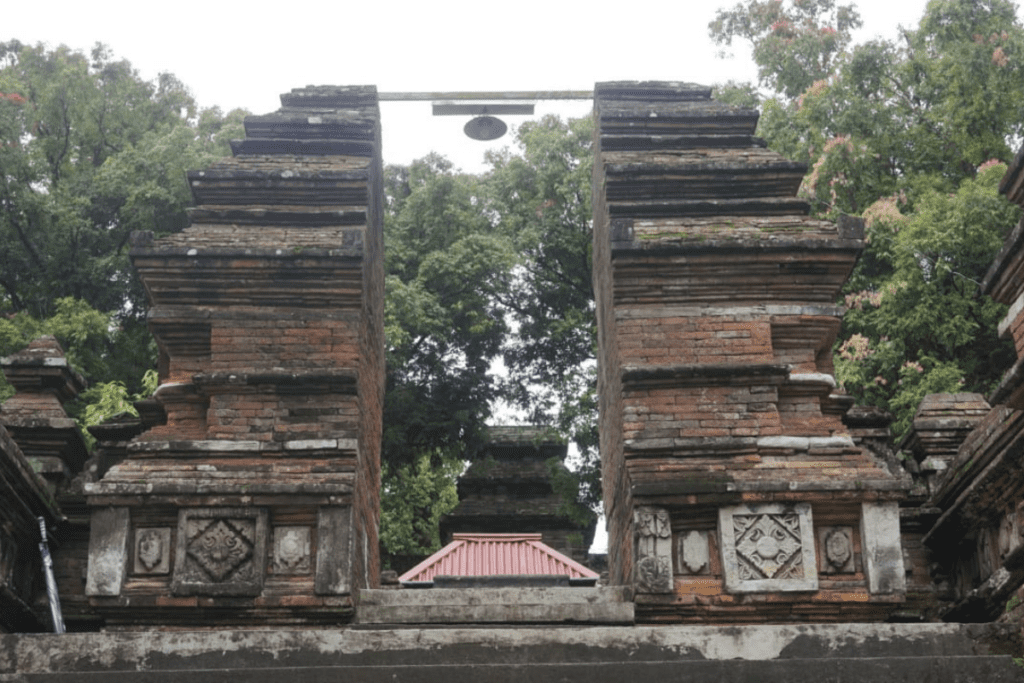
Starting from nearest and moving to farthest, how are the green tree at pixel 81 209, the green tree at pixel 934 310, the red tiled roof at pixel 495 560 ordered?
the red tiled roof at pixel 495 560 < the green tree at pixel 934 310 < the green tree at pixel 81 209

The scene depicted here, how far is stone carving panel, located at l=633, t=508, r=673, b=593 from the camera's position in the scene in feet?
21.2

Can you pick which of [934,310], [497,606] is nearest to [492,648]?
[497,606]

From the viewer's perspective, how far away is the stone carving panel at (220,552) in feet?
21.0

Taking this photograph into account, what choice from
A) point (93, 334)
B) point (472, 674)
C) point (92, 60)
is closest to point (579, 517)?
point (93, 334)

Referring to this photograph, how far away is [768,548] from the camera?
653cm

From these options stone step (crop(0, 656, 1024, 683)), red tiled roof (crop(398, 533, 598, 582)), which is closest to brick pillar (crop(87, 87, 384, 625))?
stone step (crop(0, 656, 1024, 683))

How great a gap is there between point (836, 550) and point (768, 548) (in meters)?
0.38

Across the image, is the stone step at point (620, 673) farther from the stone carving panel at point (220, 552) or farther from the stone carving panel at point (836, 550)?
the stone carving panel at point (836, 550)

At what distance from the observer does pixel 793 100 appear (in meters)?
19.5

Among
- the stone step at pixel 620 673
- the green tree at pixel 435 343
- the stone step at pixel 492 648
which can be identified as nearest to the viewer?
the stone step at pixel 620 673

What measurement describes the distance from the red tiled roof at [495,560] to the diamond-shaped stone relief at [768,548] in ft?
16.4

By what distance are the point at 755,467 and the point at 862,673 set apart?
164 centimetres

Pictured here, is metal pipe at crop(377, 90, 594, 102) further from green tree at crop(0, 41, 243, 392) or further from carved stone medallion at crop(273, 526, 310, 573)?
green tree at crop(0, 41, 243, 392)

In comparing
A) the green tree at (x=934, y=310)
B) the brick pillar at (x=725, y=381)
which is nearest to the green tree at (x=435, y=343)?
the green tree at (x=934, y=310)
